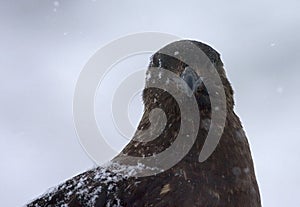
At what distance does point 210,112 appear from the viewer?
4.68 meters

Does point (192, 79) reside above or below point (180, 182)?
above

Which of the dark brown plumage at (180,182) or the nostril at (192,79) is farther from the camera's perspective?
the nostril at (192,79)

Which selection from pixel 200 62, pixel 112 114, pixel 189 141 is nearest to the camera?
pixel 189 141

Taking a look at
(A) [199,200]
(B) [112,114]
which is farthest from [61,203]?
(B) [112,114]

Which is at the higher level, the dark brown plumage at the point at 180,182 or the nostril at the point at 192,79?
the nostril at the point at 192,79

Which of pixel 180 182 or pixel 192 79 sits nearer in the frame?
pixel 180 182

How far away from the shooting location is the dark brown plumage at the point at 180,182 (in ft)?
12.4

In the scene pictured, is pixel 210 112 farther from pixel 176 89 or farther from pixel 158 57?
pixel 158 57

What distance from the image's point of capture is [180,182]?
3.86 meters

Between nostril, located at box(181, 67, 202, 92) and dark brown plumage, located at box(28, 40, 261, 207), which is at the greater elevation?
nostril, located at box(181, 67, 202, 92)

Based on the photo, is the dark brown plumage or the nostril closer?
the dark brown plumage

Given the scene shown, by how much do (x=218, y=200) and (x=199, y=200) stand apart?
133 mm

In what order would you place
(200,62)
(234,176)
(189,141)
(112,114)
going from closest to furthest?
(234,176) → (189,141) → (200,62) → (112,114)

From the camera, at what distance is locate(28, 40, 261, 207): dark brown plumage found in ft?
12.4
